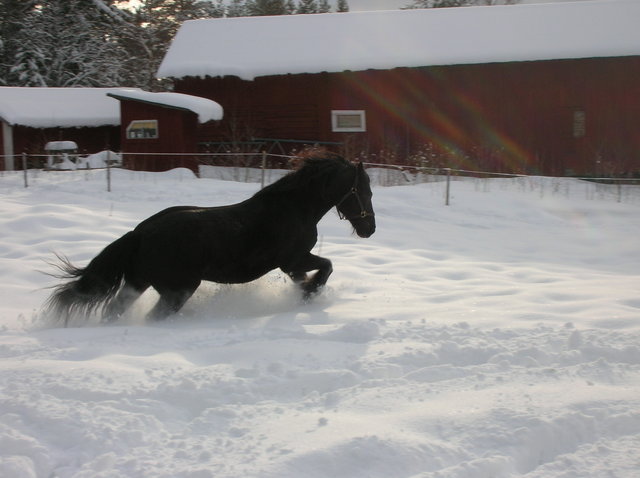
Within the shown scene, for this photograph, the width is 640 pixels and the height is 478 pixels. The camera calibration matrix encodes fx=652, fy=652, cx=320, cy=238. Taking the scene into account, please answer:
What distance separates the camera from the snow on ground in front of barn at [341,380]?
2988mm

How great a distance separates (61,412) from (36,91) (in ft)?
80.7

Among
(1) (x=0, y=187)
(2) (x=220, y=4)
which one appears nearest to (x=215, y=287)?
(1) (x=0, y=187)

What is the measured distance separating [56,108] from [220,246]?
21.2m

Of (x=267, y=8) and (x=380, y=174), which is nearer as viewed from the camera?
(x=380, y=174)

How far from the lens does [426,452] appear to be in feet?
9.88

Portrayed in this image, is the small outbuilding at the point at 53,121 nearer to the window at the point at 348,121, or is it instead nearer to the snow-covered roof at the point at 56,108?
the snow-covered roof at the point at 56,108

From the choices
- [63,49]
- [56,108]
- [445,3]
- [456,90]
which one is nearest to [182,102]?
[56,108]

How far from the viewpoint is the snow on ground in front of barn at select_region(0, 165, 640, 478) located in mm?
2988

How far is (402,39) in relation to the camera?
72.6 feet

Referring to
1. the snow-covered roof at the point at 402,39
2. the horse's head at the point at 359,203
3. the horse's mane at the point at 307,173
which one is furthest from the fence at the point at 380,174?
the horse's mane at the point at 307,173

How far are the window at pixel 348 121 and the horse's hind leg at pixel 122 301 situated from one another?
53.1 feet

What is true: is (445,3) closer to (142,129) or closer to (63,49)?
(63,49)

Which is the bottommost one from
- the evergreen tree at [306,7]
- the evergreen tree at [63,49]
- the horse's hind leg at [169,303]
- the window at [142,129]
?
the horse's hind leg at [169,303]

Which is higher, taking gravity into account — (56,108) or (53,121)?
(56,108)
